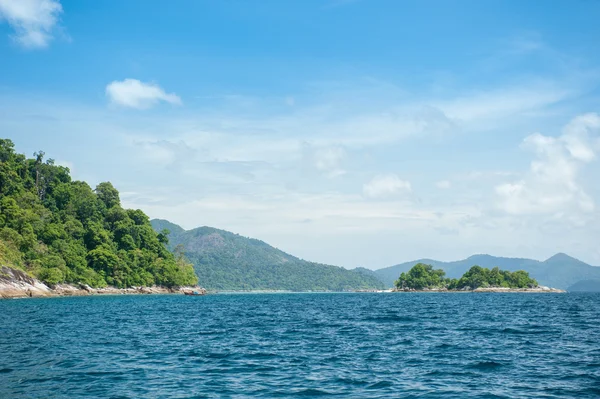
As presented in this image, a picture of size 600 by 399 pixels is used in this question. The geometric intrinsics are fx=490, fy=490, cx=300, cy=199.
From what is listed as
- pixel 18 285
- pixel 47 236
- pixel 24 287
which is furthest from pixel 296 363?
pixel 47 236

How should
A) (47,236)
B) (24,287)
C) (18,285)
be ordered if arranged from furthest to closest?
1. (47,236)
2. (24,287)
3. (18,285)

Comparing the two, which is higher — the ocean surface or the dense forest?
the dense forest

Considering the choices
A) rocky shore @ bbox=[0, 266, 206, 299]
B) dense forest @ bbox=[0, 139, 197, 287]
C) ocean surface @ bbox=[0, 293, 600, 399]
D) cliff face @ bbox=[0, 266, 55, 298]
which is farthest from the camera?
dense forest @ bbox=[0, 139, 197, 287]

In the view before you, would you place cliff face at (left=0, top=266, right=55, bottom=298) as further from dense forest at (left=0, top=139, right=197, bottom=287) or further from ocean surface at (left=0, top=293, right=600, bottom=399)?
ocean surface at (left=0, top=293, right=600, bottom=399)

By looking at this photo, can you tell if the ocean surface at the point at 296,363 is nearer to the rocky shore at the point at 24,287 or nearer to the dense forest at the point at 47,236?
the rocky shore at the point at 24,287

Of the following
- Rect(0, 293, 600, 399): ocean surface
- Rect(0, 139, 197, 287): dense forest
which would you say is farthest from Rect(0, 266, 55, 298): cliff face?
Rect(0, 293, 600, 399): ocean surface

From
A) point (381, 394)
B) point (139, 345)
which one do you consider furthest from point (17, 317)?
point (381, 394)

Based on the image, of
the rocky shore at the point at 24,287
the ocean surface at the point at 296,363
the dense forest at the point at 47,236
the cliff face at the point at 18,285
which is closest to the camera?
the ocean surface at the point at 296,363

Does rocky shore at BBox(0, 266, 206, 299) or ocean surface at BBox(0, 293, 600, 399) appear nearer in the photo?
ocean surface at BBox(0, 293, 600, 399)

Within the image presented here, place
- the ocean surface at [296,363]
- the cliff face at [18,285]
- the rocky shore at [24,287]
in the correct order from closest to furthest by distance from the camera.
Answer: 1. the ocean surface at [296,363]
2. the cliff face at [18,285]
3. the rocky shore at [24,287]

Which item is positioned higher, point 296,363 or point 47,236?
point 47,236

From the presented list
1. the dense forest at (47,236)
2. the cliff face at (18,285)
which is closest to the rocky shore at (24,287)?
the cliff face at (18,285)

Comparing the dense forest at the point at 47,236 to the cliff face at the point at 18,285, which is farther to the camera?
the dense forest at the point at 47,236

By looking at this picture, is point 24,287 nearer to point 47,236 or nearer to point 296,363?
point 47,236
